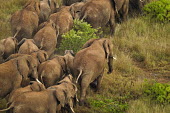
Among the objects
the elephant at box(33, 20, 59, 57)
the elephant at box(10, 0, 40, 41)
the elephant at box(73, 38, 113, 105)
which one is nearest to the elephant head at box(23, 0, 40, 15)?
the elephant at box(10, 0, 40, 41)

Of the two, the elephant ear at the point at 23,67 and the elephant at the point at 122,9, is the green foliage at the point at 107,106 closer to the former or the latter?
the elephant ear at the point at 23,67

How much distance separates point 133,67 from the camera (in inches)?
435

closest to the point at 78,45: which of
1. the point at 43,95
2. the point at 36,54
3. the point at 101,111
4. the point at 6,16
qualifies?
the point at 36,54

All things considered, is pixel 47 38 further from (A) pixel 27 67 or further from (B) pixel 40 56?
(A) pixel 27 67

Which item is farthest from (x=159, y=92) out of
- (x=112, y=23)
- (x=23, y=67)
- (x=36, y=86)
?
(x=112, y=23)

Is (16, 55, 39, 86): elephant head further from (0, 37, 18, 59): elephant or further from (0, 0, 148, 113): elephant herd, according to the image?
(0, 37, 18, 59): elephant

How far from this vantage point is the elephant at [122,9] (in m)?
12.9

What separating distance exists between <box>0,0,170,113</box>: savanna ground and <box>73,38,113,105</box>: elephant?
1.33 ft

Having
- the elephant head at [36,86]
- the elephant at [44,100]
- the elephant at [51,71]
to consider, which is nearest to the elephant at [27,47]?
the elephant at [51,71]

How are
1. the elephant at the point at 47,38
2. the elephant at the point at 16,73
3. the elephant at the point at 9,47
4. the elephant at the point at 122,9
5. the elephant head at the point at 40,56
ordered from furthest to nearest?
the elephant at the point at 122,9
the elephant at the point at 47,38
the elephant at the point at 9,47
the elephant head at the point at 40,56
the elephant at the point at 16,73

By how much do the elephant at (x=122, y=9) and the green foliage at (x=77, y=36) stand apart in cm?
181

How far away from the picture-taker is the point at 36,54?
9.28 metres

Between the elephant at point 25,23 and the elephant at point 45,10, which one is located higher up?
the elephant at point 25,23

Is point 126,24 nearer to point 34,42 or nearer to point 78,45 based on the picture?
point 78,45
